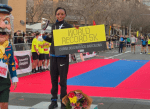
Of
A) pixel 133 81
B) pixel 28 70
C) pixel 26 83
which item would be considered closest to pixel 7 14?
pixel 26 83

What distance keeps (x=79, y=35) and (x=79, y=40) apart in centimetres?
11

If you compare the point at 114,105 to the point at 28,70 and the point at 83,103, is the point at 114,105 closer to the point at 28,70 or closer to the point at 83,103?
the point at 83,103

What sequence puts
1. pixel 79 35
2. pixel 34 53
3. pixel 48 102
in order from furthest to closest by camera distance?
pixel 34 53, pixel 48 102, pixel 79 35

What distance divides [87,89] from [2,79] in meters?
4.57

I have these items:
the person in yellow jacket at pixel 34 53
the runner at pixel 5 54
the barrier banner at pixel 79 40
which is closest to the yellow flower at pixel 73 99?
the barrier banner at pixel 79 40

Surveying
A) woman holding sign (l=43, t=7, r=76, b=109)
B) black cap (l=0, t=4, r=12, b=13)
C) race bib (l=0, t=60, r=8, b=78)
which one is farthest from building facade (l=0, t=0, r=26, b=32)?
race bib (l=0, t=60, r=8, b=78)

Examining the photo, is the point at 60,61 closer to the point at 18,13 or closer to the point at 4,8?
the point at 4,8

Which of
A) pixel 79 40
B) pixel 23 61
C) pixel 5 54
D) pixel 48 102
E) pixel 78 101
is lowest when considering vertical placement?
pixel 48 102

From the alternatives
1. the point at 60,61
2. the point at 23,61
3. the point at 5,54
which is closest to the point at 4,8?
the point at 5,54

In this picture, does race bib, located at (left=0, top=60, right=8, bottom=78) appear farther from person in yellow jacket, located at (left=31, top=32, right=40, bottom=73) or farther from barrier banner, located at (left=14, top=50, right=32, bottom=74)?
person in yellow jacket, located at (left=31, top=32, right=40, bottom=73)

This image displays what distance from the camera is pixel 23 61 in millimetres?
11375

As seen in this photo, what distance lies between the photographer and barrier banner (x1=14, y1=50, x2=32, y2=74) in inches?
435

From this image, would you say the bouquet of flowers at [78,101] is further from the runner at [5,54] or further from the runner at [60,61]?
the runner at [5,54]

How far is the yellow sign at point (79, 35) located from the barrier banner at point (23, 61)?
6.61 metres
